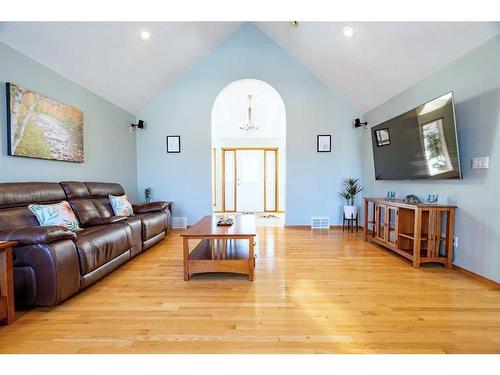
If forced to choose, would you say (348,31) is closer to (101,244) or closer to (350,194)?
(350,194)

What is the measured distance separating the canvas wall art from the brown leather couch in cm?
43

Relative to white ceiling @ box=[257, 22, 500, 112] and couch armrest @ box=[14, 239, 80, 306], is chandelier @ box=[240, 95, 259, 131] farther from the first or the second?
couch armrest @ box=[14, 239, 80, 306]

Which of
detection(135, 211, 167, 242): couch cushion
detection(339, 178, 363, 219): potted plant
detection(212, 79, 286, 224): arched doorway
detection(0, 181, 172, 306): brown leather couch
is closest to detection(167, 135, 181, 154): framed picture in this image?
detection(135, 211, 167, 242): couch cushion

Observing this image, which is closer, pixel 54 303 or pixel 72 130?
pixel 54 303

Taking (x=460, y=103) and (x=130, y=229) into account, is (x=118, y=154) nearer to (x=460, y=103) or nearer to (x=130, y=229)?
(x=130, y=229)

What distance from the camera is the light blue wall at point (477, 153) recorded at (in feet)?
6.95

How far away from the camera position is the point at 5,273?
1.49m

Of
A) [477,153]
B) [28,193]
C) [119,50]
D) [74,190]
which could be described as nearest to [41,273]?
[28,193]

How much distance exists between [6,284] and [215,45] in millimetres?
4656
